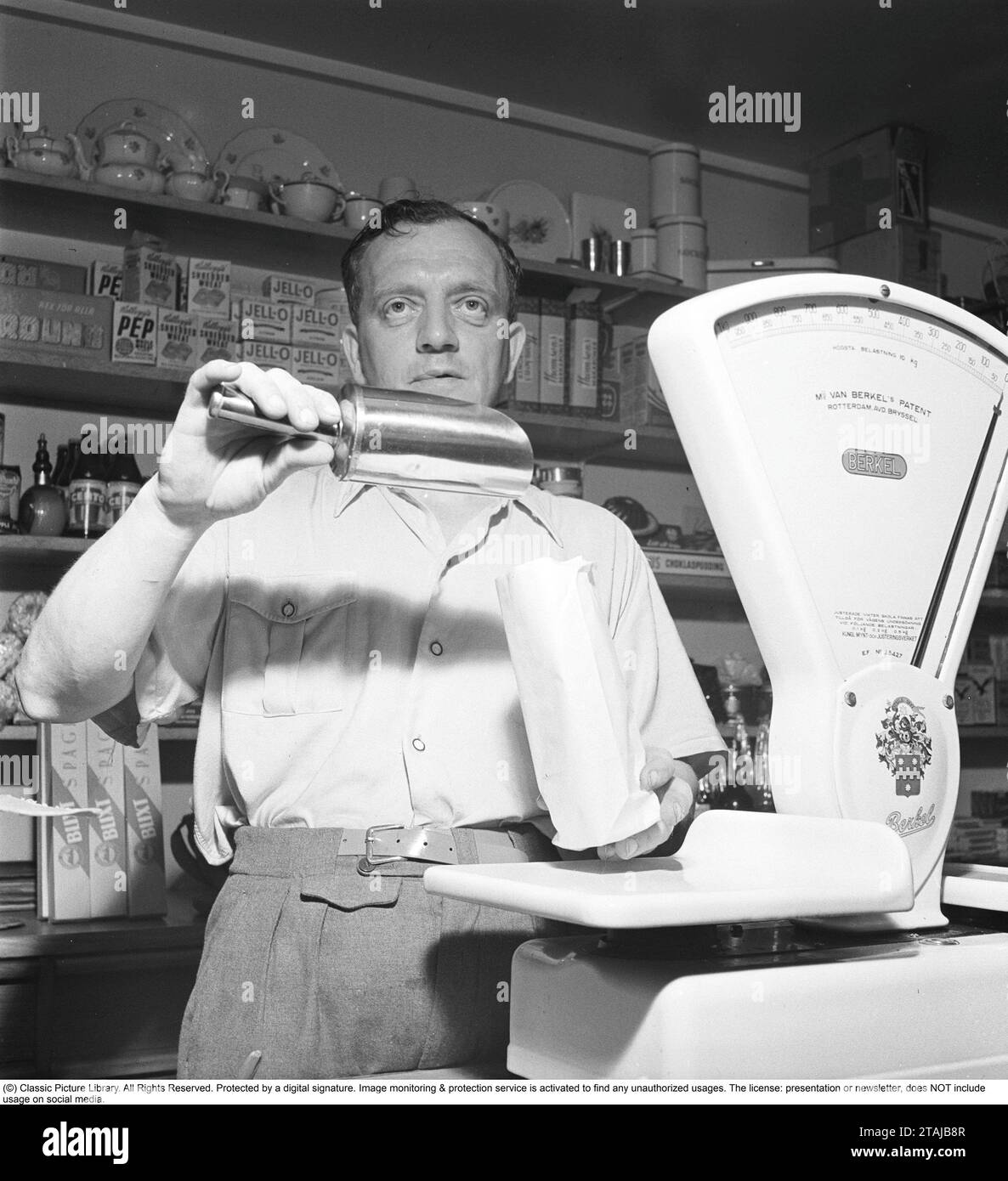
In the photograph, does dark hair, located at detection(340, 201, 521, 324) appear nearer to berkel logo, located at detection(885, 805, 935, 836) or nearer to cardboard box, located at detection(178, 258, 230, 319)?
berkel logo, located at detection(885, 805, 935, 836)

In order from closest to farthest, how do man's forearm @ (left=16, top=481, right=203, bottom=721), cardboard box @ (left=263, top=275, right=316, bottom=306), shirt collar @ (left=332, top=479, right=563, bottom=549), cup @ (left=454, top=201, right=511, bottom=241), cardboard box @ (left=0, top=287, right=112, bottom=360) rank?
man's forearm @ (left=16, top=481, right=203, bottom=721) < shirt collar @ (left=332, top=479, right=563, bottom=549) < cardboard box @ (left=0, top=287, right=112, bottom=360) < cardboard box @ (left=263, top=275, right=316, bottom=306) < cup @ (left=454, top=201, right=511, bottom=241)

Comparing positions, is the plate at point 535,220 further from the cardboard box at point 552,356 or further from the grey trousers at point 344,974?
the grey trousers at point 344,974

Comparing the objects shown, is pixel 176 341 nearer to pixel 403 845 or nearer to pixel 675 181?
pixel 675 181

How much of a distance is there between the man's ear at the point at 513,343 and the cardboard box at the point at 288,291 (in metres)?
0.94

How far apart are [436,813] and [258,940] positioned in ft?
0.54

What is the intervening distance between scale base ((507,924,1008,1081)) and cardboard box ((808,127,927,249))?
2427 mm

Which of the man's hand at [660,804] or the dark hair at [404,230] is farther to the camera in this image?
the dark hair at [404,230]

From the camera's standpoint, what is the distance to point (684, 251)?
2.52 meters

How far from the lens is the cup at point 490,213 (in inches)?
88.0

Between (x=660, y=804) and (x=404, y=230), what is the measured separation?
2.05ft

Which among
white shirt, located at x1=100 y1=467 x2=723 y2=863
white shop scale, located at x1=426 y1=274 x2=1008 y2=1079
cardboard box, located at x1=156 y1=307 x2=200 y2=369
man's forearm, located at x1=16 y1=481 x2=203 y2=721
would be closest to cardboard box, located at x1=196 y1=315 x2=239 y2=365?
cardboard box, located at x1=156 y1=307 x2=200 y2=369

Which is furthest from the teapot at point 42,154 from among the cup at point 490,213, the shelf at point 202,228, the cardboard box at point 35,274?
the cup at point 490,213

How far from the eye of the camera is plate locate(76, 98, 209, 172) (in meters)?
2.13

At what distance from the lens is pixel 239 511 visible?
76cm
